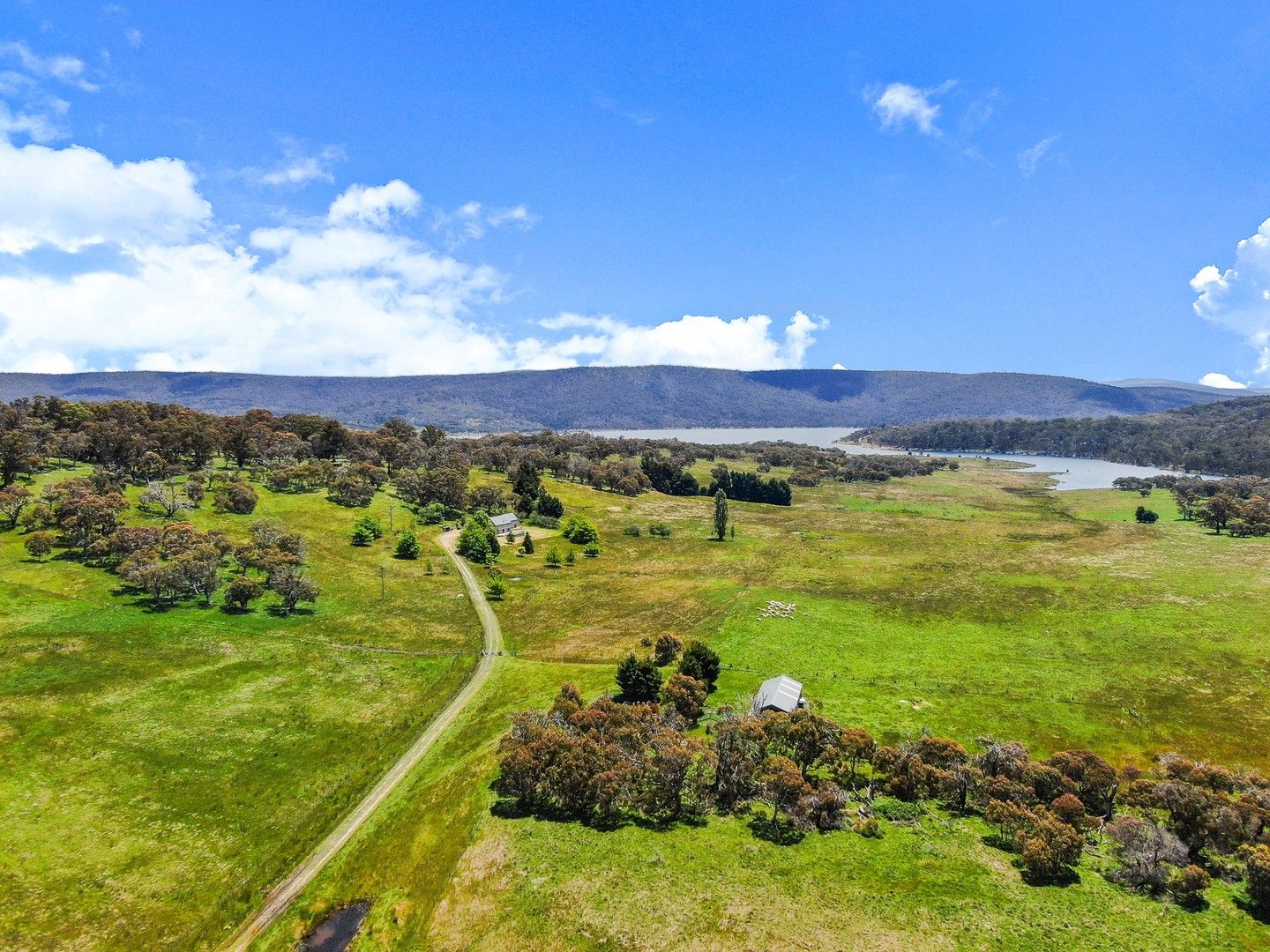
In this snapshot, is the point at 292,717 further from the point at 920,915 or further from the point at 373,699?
the point at 920,915

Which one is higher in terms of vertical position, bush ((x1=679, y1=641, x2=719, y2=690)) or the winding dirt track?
bush ((x1=679, y1=641, x2=719, y2=690))

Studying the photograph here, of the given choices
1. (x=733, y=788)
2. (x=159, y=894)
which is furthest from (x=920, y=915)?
(x=159, y=894)

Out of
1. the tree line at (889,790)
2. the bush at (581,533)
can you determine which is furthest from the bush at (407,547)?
the tree line at (889,790)

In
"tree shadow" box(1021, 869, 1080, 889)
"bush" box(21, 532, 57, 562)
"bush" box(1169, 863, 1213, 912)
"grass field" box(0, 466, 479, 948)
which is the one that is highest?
"bush" box(21, 532, 57, 562)

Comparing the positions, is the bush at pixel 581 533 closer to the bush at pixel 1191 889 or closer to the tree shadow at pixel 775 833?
the tree shadow at pixel 775 833

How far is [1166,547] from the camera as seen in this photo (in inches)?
4769

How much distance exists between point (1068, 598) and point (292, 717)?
108051mm

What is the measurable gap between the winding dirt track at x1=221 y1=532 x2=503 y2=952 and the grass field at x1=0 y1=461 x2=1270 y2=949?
1453 millimetres

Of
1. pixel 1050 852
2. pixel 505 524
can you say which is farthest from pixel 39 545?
pixel 1050 852

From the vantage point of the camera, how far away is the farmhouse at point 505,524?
132 meters

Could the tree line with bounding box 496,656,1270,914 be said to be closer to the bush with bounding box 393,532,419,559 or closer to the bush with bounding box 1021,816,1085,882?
the bush with bounding box 1021,816,1085,882

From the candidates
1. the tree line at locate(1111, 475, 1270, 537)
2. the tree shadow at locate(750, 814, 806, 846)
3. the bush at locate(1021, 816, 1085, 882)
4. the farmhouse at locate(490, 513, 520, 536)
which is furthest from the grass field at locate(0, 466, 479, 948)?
the tree line at locate(1111, 475, 1270, 537)

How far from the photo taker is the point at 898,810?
132ft

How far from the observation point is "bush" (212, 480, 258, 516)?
116m
